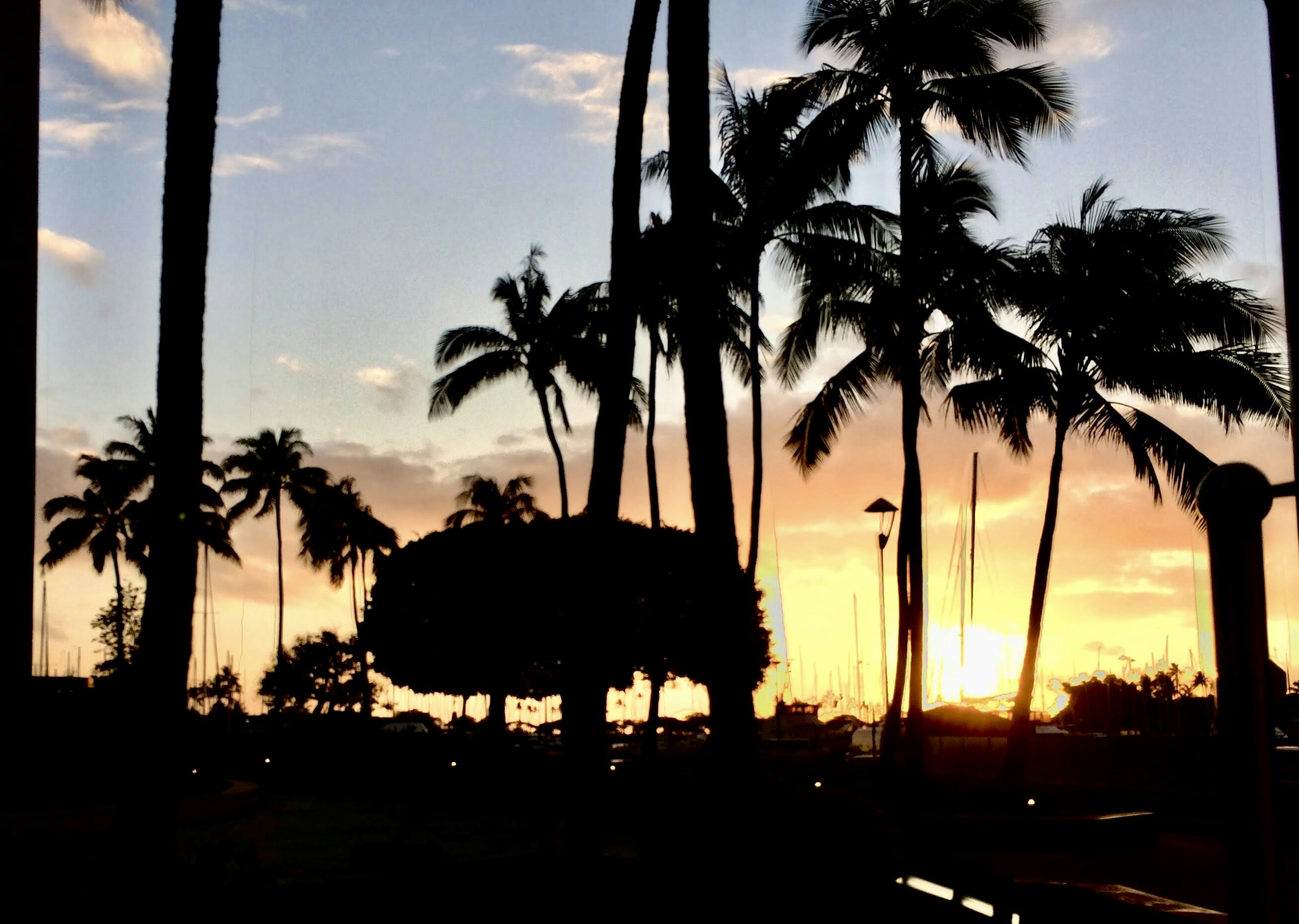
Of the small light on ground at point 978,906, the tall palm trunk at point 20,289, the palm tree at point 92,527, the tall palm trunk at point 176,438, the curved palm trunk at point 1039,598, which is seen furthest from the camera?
the palm tree at point 92,527

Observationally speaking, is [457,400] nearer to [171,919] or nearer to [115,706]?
[115,706]

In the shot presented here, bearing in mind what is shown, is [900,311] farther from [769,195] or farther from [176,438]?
[176,438]

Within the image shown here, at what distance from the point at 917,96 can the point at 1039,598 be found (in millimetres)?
10541

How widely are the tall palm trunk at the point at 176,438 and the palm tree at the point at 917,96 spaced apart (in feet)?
59.8

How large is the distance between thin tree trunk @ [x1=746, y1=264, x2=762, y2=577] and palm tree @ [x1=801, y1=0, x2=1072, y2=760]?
4299mm

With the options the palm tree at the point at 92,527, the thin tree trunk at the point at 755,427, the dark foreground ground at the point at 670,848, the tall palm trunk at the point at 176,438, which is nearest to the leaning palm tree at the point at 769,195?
the thin tree trunk at the point at 755,427

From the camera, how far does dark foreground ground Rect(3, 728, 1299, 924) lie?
9109 mm

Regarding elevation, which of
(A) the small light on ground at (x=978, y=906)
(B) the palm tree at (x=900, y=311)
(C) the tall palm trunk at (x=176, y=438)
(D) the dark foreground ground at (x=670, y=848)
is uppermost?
(B) the palm tree at (x=900, y=311)

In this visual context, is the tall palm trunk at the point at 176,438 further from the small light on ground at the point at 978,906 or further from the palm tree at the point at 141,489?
the palm tree at the point at 141,489

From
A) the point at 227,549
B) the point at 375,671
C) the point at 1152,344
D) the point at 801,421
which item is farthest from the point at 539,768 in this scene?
the point at 227,549

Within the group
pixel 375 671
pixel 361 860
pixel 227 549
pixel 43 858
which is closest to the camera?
pixel 43 858

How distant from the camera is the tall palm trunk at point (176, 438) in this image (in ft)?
29.5

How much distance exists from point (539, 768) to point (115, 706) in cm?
1233

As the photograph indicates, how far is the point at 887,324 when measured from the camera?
2958cm
